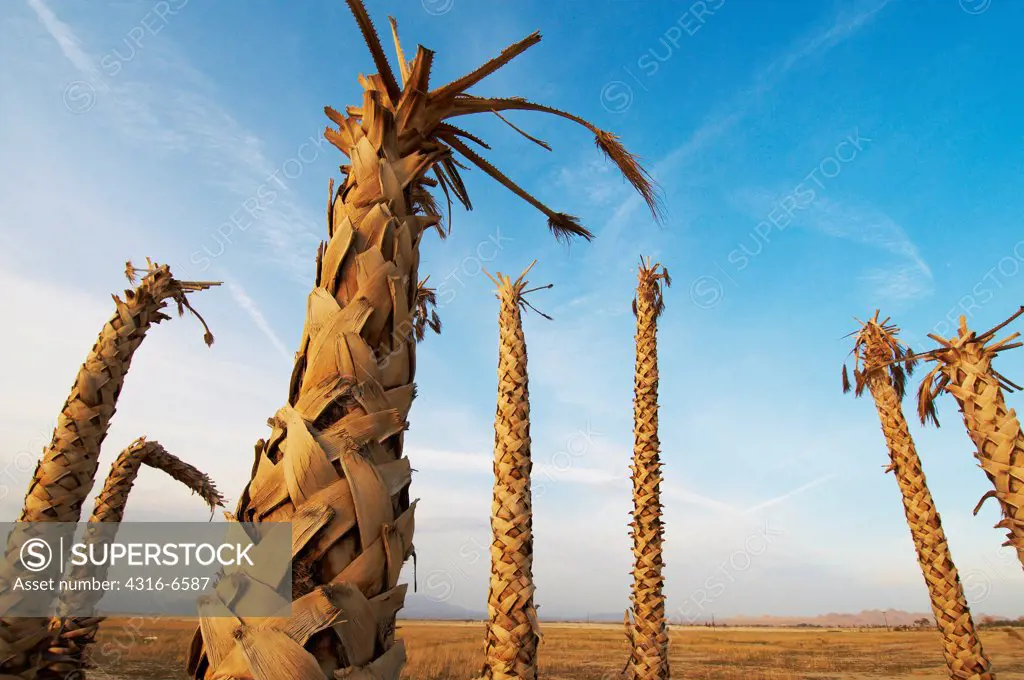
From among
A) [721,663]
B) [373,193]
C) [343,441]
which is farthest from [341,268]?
[721,663]

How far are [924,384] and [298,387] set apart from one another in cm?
935

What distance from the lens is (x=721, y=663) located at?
24688 mm

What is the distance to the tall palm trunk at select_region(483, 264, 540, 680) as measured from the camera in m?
7.84

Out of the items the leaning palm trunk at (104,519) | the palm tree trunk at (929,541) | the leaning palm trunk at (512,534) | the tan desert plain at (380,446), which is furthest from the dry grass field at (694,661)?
the leaning palm trunk at (512,534)

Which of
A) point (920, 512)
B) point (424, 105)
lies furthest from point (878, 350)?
→ point (424, 105)

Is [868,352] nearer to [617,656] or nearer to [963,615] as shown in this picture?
[963,615]

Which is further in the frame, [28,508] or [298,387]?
[28,508]

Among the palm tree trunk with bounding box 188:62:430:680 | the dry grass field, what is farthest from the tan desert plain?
the dry grass field

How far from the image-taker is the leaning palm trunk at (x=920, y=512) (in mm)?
10188

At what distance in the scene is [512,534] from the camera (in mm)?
8438

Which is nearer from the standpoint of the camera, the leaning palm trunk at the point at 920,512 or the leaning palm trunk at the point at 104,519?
the leaning palm trunk at the point at 104,519

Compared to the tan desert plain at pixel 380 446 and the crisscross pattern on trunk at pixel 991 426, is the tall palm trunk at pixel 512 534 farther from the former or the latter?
the crisscross pattern on trunk at pixel 991 426

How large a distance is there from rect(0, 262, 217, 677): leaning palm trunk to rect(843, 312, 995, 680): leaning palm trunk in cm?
Answer: 1055

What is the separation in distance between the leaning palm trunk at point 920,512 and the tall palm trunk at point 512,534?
6103 mm
